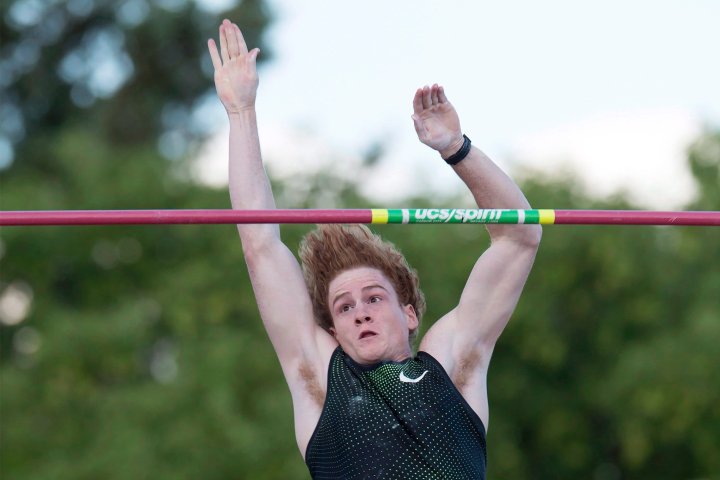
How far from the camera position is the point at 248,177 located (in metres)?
5.07

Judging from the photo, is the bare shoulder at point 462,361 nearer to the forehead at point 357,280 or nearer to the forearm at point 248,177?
the forehead at point 357,280

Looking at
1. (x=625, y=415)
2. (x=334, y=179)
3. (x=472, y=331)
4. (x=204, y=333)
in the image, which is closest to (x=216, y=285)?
(x=204, y=333)

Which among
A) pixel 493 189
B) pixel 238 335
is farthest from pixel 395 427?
pixel 238 335

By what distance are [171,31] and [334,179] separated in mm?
4822

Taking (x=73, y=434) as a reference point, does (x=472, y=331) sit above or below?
above

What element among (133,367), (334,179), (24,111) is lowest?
(133,367)

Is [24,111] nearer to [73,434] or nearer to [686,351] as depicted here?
[73,434]

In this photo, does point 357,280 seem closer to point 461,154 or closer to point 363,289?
point 363,289

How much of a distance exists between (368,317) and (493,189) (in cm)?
69

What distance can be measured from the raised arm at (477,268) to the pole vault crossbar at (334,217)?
145mm

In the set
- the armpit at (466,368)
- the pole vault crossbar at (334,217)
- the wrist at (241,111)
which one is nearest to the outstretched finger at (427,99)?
the pole vault crossbar at (334,217)

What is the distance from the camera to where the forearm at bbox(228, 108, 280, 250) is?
5031 millimetres

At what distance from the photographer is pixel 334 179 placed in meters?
24.4

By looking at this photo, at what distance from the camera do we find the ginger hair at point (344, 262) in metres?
5.07
